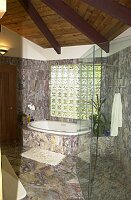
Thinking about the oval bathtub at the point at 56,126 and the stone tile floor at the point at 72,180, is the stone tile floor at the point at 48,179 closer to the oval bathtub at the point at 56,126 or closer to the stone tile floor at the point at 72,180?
the stone tile floor at the point at 72,180

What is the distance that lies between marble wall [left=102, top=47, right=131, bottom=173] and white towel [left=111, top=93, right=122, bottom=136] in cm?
5

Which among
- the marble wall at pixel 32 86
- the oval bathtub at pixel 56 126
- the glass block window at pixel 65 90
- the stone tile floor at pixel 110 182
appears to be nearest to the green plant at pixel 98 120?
the stone tile floor at pixel 110 182

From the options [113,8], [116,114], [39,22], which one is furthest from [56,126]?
[113,8]

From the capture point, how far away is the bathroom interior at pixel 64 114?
9.88ft

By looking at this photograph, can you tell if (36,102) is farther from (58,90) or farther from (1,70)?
(1,70)

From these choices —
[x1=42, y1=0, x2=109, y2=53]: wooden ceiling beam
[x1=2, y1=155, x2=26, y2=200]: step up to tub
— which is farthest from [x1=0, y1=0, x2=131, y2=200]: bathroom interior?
[x1=42, y1=0, x2=109, y2=53]: wooden ceiling beam

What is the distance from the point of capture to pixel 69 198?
2.75m

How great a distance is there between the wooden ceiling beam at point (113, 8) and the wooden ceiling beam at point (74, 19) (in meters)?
0.76

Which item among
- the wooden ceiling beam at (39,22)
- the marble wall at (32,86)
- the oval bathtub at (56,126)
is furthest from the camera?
the marble wall at (32,86)

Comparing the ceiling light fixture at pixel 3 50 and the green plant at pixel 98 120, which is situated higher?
the ceiling light fixture at pixel 3 50

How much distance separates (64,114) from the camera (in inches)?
226

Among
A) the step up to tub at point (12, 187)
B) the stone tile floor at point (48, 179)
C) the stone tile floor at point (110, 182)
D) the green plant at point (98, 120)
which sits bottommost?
the stone tile floor at point (48, 179)

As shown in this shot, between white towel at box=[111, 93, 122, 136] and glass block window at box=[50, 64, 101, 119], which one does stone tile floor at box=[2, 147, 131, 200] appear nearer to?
white towel at box=[111, 93, 122, 136]

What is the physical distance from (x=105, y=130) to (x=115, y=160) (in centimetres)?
51
